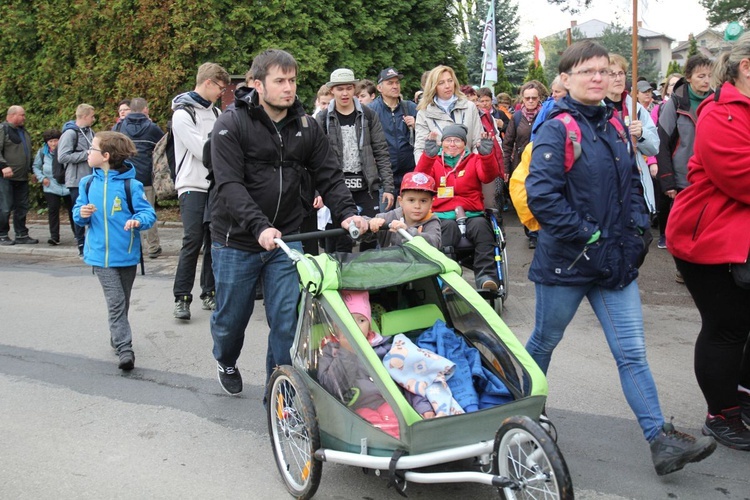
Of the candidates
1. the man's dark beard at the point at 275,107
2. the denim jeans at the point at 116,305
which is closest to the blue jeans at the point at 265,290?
the man's dark beard at the point at 275,107

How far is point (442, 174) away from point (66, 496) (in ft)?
13.9

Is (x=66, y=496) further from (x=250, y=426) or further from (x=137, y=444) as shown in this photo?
(x=250, y=426)

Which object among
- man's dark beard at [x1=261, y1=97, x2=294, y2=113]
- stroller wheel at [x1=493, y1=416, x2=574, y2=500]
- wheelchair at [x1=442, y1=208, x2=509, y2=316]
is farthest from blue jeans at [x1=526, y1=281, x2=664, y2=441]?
wheelchair at [x1=442, y1=208, x2=509, y2=316]

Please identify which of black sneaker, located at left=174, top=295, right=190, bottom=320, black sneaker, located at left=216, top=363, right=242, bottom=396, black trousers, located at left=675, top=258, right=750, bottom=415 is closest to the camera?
black trousers, located at left=675, top=258, right=750, bottom=415

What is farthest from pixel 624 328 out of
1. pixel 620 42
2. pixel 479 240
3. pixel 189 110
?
pixel 620 42

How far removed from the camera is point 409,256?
174 inches

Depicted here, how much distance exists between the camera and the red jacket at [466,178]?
23.4ft

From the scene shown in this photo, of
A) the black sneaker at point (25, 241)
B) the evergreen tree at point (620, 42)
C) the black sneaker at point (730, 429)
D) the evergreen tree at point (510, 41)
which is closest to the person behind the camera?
the black sneaker at point (730, 429)

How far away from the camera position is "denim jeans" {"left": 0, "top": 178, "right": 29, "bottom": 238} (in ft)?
41.9

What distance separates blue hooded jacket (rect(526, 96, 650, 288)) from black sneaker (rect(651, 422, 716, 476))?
0.79m

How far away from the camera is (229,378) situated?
5465 millimetres

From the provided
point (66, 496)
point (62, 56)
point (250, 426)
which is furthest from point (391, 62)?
point (66, 496)

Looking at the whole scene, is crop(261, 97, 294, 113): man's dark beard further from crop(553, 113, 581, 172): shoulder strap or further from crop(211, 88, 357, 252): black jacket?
crop(553, 113, 581, 172): shoulder strap

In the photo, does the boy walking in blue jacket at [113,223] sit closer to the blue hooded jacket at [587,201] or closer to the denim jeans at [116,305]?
the denim jeans at [116,305]
